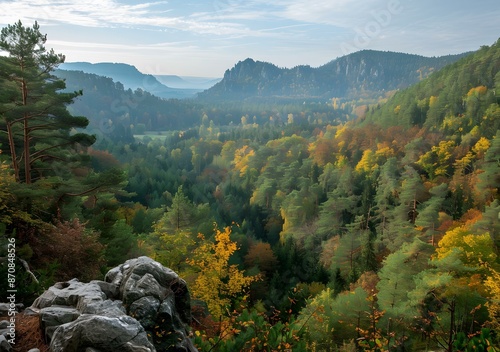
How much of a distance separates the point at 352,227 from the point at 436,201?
10891mm

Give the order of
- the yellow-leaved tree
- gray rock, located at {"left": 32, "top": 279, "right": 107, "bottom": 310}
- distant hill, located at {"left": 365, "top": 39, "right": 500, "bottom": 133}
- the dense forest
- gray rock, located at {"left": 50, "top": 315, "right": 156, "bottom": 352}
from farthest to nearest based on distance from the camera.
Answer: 1. distant hill, located at {"left": 365, "top": 39, "right": 500, "bottom": 133}
2. the yellow-leaved tree
3. the dense forest
4. gray rock, located at {"left": 32, "top": 279, "right": 107, "bottom": 310}
5. gray rock, located at {"left": 50, "top": 315, "right": 156, "bottom": 352}

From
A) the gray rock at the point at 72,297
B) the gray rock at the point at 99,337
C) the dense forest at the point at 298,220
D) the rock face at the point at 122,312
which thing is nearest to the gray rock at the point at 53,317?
the rock face at the point at 122,312

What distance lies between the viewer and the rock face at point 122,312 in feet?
22.7

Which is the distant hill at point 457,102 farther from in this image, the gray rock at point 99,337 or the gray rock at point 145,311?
the gray rock at point 99,337

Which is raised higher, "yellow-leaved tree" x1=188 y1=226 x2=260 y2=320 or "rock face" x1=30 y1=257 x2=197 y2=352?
"rock face" x1=30 y1=257 x2=197 y2=352

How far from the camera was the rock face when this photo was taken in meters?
6.92

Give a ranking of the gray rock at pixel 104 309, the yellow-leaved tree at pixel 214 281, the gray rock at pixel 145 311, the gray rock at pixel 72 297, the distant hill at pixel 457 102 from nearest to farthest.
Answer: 1. the gray rock at pixel 104 309
2. the gray rock at pixel 72 297
3. the gray rock at pixel 145 311
4. the yellow-leaved tree at pixel 214 281
5. the distant hill at pixel 457 102

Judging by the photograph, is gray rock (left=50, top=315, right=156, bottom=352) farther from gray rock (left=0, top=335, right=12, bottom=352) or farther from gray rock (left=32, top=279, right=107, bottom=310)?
gray rock (left=32, top=279, right=107, bottom=310)

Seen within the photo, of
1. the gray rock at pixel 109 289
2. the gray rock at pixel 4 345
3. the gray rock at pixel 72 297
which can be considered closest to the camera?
the gray rock at pixel 4 345

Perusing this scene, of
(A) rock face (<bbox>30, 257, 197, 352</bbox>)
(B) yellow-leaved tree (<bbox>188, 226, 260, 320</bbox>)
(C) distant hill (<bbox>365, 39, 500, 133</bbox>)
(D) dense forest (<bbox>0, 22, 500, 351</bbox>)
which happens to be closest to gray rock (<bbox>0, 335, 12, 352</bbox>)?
(A) rock face (<bbox>30, 257, 197, 352</bbox>)

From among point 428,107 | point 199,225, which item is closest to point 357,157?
point 428,107

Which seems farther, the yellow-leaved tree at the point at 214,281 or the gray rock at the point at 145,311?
the yellow-leaved tree at the point at 214,281

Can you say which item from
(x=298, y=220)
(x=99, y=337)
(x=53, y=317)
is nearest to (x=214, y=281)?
(x=53, y=317)

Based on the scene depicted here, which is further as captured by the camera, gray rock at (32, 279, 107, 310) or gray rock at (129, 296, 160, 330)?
gray rock at (129, 296, 160, 330)
